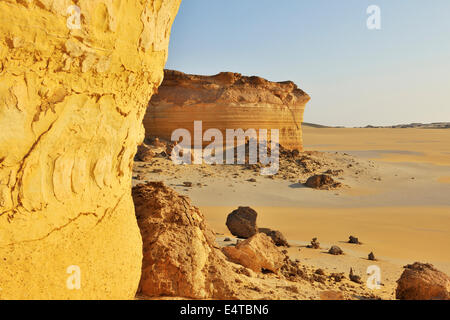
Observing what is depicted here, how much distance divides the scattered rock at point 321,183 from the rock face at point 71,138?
10448 mm

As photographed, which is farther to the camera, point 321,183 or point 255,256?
point 321,183

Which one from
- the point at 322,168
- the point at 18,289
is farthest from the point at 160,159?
the point at 18,289

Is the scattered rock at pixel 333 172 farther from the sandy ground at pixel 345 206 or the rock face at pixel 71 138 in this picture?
the rock face at pixel 71 138

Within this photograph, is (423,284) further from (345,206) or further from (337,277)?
(345,206)

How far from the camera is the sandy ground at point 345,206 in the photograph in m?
6.19

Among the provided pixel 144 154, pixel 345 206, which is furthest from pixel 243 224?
pixel 144 154

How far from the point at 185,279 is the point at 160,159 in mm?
10312

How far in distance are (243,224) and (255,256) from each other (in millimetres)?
2531

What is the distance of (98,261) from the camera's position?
83.5 inches

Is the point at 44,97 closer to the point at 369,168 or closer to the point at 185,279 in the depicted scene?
the point at 185,279

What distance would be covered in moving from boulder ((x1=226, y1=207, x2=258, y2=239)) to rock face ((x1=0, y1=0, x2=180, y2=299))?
4022mm

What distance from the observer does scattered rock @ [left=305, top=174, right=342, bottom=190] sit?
40.5ft

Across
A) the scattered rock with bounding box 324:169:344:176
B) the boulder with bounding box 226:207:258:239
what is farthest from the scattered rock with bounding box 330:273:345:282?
the scattered rock with bounding box 324:169:344:176

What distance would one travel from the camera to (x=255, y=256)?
3.84 meters
